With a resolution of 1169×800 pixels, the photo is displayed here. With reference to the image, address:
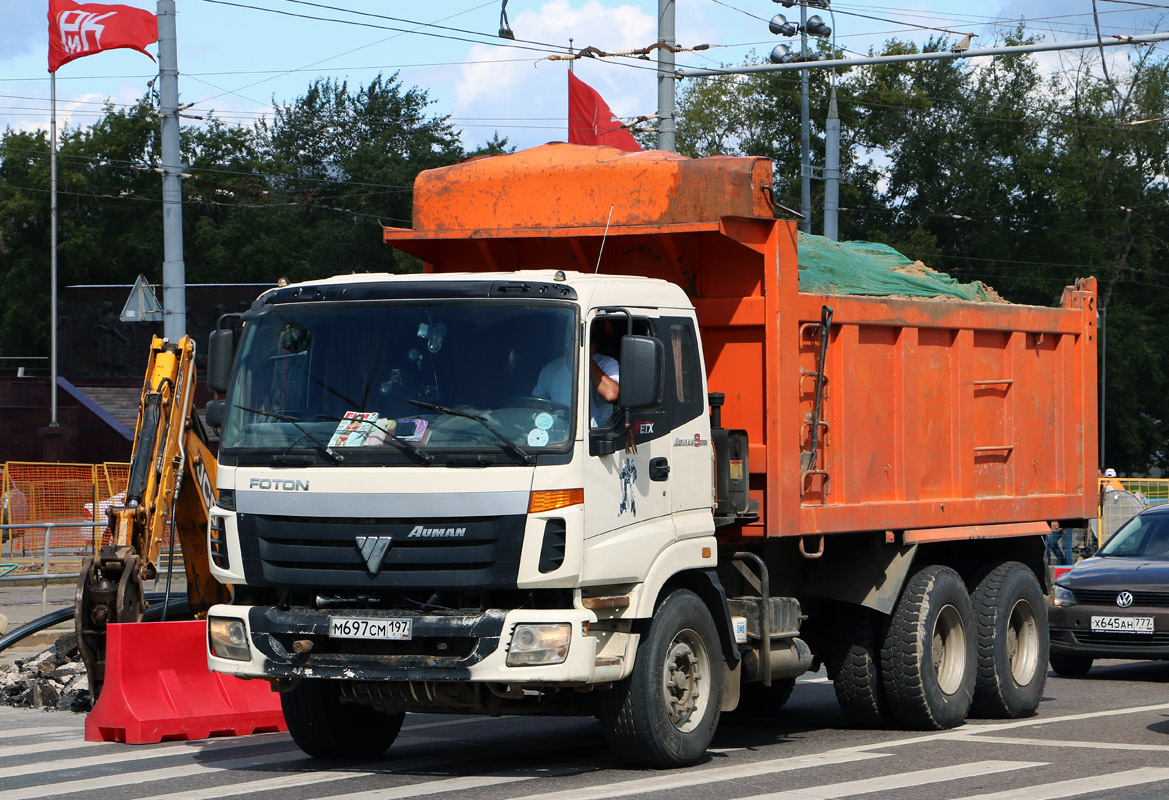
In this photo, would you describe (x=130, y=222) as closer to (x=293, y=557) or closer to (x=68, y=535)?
(x=68, y=535)

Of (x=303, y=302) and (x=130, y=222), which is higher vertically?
(x=130, y=222)

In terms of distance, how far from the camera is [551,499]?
8.24 m

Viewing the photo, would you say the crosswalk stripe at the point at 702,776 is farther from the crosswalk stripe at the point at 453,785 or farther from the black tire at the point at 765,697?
the black tire at the point at 765,697

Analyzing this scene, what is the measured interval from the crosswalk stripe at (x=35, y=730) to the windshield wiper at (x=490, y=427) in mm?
4291

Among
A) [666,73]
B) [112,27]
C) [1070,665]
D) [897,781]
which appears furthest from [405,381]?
[112,27]

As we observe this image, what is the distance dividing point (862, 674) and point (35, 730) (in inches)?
228

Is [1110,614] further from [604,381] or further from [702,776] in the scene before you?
[604,381]

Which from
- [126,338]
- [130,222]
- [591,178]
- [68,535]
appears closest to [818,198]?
[126,338]

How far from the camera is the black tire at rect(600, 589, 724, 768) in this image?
8.80m

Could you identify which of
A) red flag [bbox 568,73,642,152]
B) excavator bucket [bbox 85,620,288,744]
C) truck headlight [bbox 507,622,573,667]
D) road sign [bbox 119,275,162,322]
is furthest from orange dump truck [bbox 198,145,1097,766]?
road sign [bbox 119,275,162,322]

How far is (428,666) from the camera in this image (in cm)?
837

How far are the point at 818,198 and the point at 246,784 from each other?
5394 centimetres

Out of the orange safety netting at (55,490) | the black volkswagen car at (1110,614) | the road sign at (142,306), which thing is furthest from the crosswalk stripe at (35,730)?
the orange safety netting at (55,490)

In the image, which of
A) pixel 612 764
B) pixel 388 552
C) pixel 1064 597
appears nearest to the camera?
pixel 388 552
